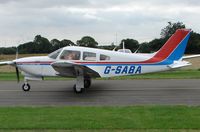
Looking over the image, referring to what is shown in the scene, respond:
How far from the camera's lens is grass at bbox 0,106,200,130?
339 inches

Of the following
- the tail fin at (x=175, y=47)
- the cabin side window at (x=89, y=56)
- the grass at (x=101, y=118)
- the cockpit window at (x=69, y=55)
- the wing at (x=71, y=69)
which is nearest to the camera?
the grass at (x=101, y=118)

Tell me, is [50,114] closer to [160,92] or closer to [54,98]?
[54,98]

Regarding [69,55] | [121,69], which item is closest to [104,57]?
[121,69]

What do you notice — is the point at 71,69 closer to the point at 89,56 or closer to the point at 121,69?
the point at 89,56

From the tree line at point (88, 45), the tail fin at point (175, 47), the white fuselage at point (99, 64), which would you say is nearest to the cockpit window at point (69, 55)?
the white fuselage at point (99, 64)

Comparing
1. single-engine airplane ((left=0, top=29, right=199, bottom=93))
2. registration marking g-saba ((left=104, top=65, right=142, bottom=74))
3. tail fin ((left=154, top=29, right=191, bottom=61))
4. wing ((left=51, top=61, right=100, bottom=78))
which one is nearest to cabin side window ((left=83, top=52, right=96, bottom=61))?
single-engine airplane ((left=0, top=29, right=199, bottom=93))

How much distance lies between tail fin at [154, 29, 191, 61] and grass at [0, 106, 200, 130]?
23.4 ft

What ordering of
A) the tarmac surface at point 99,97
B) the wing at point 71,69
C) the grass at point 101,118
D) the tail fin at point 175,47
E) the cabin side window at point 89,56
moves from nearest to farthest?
the grass at point 101,118
the tarmac surface at point 99,97
the wing at point 71,69
the cabin side window at point 89,56
the tail fin at point 175,47

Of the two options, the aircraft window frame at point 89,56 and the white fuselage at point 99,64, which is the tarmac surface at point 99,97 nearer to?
the white fuselage at point 99,64

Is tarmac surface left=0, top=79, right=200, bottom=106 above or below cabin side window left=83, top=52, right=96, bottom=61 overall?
below

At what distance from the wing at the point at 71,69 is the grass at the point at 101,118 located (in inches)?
161

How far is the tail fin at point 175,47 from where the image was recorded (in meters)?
18.0

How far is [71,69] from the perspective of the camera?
15922 mm

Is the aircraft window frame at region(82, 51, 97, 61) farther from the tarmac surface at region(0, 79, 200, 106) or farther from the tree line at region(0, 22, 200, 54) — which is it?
the tree line at region(0, 22, 200, 54)
